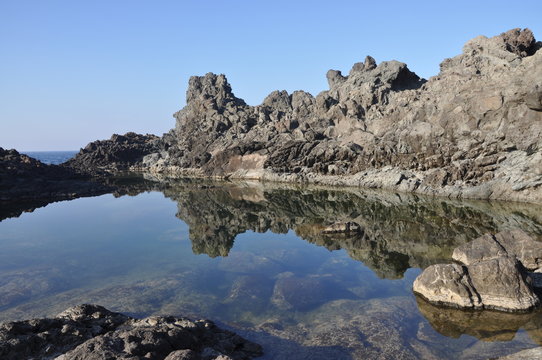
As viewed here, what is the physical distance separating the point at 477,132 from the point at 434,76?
Result: 27.8 m

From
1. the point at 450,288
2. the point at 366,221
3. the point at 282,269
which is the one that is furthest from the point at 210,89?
the point at 450,288

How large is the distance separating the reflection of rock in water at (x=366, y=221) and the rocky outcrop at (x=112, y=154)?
2456 inches

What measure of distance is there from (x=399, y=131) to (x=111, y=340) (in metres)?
57.0

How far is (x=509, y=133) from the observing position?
42.9 m

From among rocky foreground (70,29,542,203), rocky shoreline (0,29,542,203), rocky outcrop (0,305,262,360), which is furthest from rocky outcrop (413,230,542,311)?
rocky foreground (70,29,542,203)

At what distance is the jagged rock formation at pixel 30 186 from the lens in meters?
A: 47.7

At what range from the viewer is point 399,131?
58438 millimetres

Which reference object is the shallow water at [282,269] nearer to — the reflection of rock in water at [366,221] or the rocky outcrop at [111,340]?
the reflection of rock in water at [366,221]

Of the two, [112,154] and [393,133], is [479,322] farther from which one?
[112,154]

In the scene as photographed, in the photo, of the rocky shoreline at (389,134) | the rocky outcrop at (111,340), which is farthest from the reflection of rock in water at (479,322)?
the rocky shoreline at (389,134)

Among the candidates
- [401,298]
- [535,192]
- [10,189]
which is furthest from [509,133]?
[10,189]

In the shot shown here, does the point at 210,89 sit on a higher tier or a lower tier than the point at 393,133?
higher

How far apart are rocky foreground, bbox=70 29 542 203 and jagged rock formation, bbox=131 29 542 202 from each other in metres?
0.17

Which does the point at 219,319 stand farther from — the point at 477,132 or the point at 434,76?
the point at 434,76
